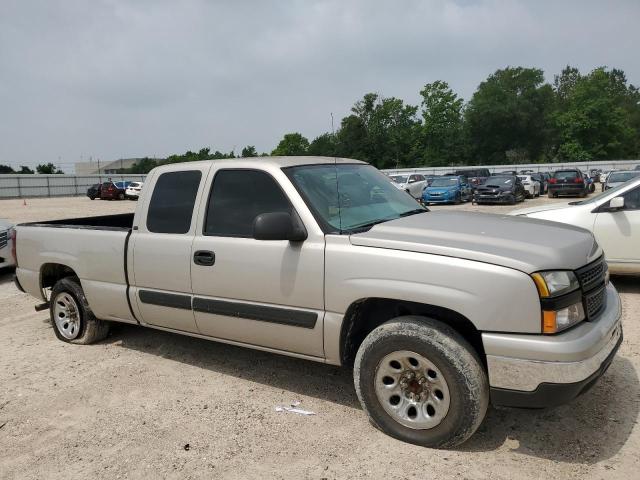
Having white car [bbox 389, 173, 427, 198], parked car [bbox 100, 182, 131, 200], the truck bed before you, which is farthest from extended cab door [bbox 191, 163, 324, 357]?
parked car [bbox 100, 182, 131, 200]

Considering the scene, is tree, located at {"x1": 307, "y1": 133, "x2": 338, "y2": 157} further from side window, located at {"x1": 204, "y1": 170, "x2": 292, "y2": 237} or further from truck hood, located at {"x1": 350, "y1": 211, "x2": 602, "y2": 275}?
truck hood, located at {"x1": 350, "y1": 211, "x2": 602, "y2": 275}

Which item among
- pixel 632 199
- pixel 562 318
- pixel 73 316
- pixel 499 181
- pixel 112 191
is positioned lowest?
pixel 73 316

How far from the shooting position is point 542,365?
280 cm

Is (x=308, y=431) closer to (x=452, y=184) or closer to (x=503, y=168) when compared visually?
(x=452, y=184)

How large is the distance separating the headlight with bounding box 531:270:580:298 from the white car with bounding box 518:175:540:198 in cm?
2790

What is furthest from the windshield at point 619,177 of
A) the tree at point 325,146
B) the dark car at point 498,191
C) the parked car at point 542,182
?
the tree at point 325,146

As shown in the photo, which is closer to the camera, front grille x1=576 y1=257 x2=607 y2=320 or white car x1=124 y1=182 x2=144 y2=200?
front grille x1=576 y1=257 x2=607 y2=320

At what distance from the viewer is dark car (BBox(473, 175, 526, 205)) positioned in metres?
24.7

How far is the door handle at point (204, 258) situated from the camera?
13.2 ft

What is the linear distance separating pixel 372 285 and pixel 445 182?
2416 centimetres

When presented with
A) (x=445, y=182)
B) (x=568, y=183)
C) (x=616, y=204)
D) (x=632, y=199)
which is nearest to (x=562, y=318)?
Answer: (x=616, y=204)

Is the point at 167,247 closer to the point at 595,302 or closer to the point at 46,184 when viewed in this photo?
the point at 595,302

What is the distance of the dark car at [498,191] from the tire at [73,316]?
72.5ft

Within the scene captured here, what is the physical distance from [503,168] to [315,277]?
181 feet
